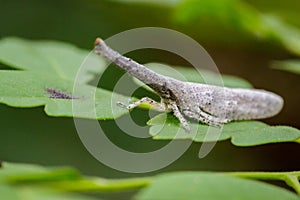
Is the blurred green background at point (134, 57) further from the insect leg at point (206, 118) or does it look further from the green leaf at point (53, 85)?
the insect leg at point (206, 118)

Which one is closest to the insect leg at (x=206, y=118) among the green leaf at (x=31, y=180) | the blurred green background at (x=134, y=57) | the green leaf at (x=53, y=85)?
the green leaf at (x=53, y=85)

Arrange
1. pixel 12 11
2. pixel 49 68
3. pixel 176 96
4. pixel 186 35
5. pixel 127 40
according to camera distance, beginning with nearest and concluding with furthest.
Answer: pixel 176 96 < pixel 49 68 < pixel 127 40 < pixel 186 35 < pixel 12 11

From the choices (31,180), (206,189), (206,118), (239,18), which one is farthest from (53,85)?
(239,18)

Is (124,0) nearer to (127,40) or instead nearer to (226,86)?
(127,40)

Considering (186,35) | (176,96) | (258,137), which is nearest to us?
(258,137)

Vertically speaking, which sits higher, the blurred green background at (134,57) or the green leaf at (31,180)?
the blurred green background at (134,57)

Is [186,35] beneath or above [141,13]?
beneath

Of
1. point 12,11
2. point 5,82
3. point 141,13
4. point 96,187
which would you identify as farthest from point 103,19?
point 96,187
